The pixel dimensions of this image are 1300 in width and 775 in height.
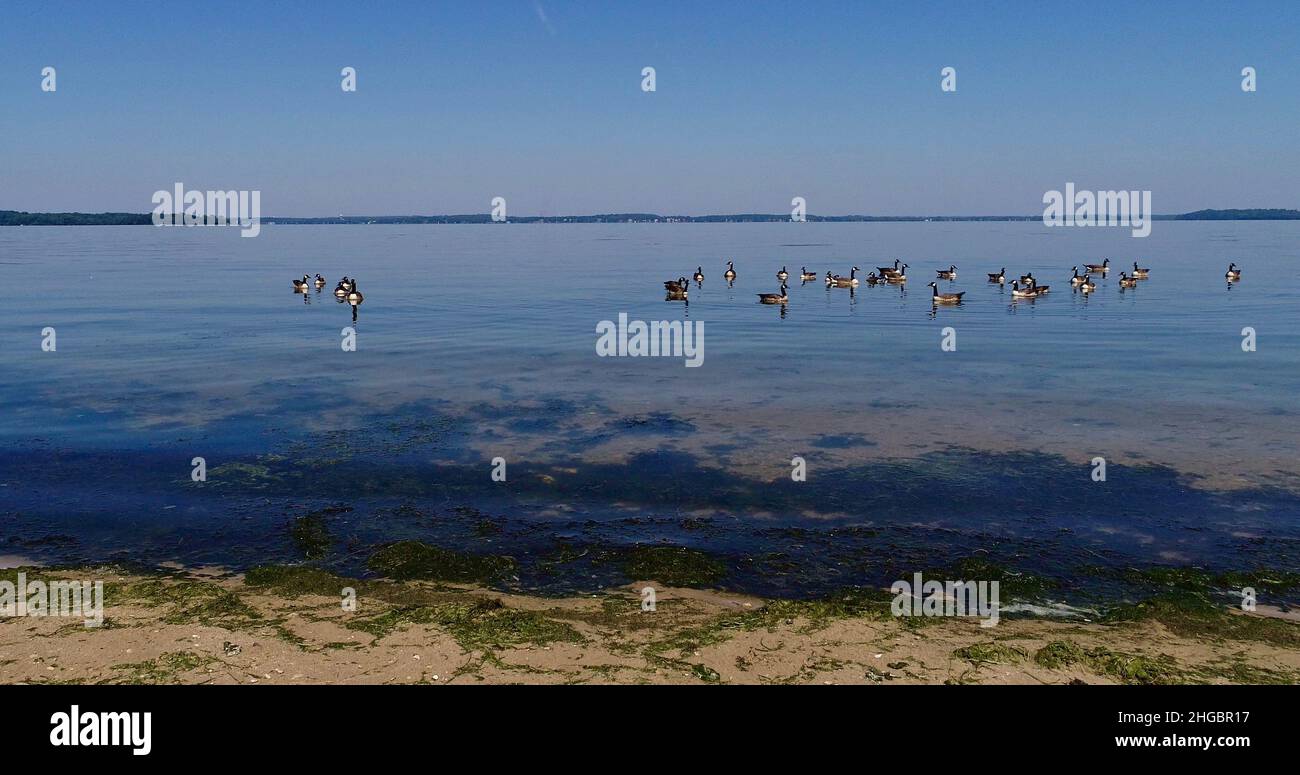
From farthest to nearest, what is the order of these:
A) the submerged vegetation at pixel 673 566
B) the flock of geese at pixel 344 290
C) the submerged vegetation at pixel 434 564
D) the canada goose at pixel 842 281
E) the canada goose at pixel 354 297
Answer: the canada goose at pixel 842 281 → the flock of geese at pixel 344 290 → the canada goose at pixel 354 297 → the submerged vegetation at pixel 434 564 → the submerged vegetation at pixel 673 566

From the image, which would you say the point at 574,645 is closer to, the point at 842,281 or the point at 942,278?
the point at 842,281

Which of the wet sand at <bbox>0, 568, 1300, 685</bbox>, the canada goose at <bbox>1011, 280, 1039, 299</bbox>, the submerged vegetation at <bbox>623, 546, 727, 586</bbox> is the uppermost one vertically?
the canada goose at <bbox>1011, 280, 1039, 299</bbox>

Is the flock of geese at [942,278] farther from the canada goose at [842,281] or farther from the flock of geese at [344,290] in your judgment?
the flock of geese at [344,290]

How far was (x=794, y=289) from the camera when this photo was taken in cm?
6425

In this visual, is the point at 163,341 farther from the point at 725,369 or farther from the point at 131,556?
the point at 131,556

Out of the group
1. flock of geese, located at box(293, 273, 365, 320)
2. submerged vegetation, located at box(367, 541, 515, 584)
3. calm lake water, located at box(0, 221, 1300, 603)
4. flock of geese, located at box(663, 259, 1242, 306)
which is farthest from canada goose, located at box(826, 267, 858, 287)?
submerged vegetation, located at box(367, 541, 515, 584)

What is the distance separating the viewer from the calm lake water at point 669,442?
14.3 metres

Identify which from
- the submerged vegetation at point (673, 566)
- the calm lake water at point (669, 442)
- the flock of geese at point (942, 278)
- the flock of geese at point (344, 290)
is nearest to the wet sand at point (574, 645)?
the submerged vegetation at point (673, 566)

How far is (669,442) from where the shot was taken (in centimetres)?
2030

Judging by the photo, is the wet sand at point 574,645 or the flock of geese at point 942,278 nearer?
the wet sand at point 574,645

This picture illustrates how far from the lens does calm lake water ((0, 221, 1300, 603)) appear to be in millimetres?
14273

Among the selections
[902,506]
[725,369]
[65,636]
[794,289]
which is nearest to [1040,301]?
[794,289]

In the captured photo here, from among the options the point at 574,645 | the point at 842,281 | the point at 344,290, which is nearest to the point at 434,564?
the point at 574,645

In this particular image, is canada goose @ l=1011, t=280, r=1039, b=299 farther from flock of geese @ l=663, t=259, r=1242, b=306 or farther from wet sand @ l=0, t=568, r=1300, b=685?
wet sand @ l=0, t=568, r=1300, b=685
